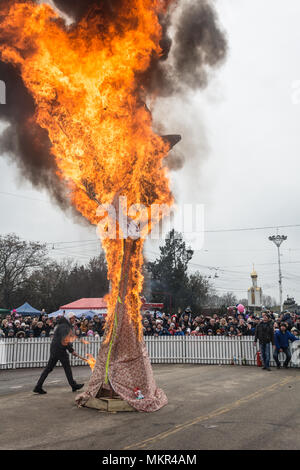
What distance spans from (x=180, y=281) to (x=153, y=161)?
39066 mm

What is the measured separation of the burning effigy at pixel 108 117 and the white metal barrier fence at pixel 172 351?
8.07m

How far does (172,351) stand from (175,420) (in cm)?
1009

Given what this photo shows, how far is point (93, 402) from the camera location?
7.96 metres

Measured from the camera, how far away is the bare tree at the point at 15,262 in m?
45.5

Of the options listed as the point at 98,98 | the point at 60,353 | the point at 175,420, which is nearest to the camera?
the point at 175,420

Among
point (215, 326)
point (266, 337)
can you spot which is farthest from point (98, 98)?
point (215, 326)

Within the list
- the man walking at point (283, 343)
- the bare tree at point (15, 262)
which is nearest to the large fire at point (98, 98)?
the man walking at point (283, 343)

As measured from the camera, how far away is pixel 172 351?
1684cm

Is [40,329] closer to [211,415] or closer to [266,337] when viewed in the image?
[266,337]

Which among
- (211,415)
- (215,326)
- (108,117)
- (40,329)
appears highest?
(108,117)

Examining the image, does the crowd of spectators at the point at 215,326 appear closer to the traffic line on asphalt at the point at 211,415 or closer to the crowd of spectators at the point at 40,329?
the crowd of spectators at the point at 40,329

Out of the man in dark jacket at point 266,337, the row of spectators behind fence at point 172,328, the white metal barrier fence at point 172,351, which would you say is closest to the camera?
the man in dark jacket at point 266,337
